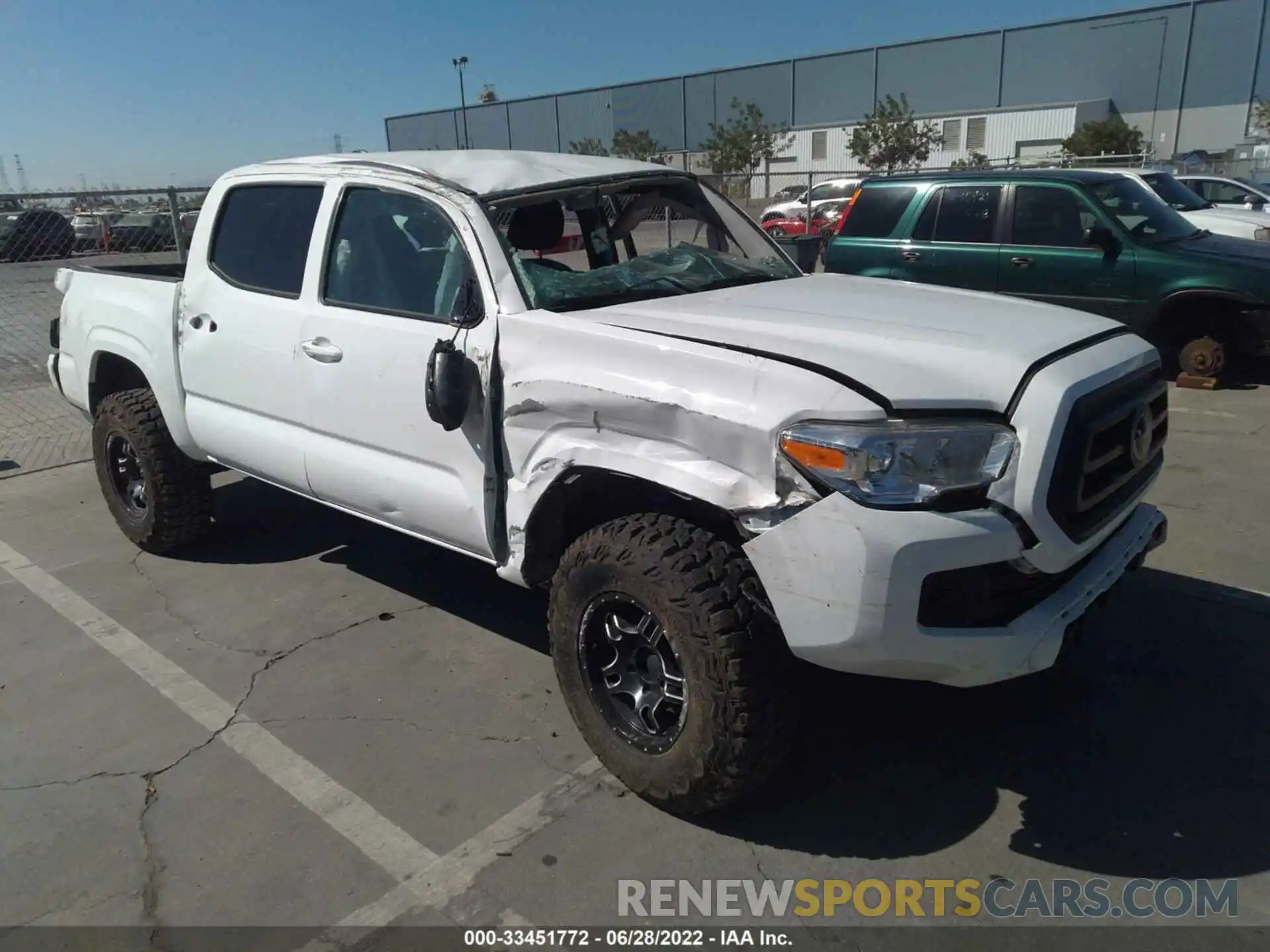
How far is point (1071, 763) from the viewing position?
3096 millimetres

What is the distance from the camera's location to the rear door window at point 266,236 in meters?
4.07

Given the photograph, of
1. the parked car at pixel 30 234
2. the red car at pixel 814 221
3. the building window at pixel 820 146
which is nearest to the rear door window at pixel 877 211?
the parked car at pixel 30 234

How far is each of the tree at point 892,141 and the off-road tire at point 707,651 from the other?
4614cm

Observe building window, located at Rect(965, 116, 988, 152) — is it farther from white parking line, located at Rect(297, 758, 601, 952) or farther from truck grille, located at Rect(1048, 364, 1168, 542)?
white parking line, located at Rect(297, 758, 601, 952)

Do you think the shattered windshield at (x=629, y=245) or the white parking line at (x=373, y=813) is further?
the shattered windshield at (x=629, y=245)

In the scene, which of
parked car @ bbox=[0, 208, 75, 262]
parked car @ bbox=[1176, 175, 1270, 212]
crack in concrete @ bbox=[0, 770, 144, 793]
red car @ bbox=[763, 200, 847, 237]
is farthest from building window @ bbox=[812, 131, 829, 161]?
crack in concrete @ bbox=[0, 770, 144, 793]

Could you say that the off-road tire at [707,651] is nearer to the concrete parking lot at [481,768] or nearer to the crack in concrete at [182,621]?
the concrete parking lot at [481,768]

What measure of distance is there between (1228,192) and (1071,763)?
1799 centimetres

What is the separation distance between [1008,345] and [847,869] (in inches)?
61.6

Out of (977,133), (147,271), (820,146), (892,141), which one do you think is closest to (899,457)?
(147,271)

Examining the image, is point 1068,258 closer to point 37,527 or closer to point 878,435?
point 878,435

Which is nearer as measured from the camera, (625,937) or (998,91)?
(625,937)

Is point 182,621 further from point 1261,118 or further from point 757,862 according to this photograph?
point 1261,118

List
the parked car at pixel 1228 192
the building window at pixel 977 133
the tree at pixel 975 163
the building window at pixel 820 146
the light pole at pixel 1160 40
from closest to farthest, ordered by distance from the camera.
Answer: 1. the parked car at pixel 1228 192
2. the tree at pixel 975 163
3. the building window at pixel 977 133
4. the light pole at pixel 1160 40
5. the building window at pixel 820 146
